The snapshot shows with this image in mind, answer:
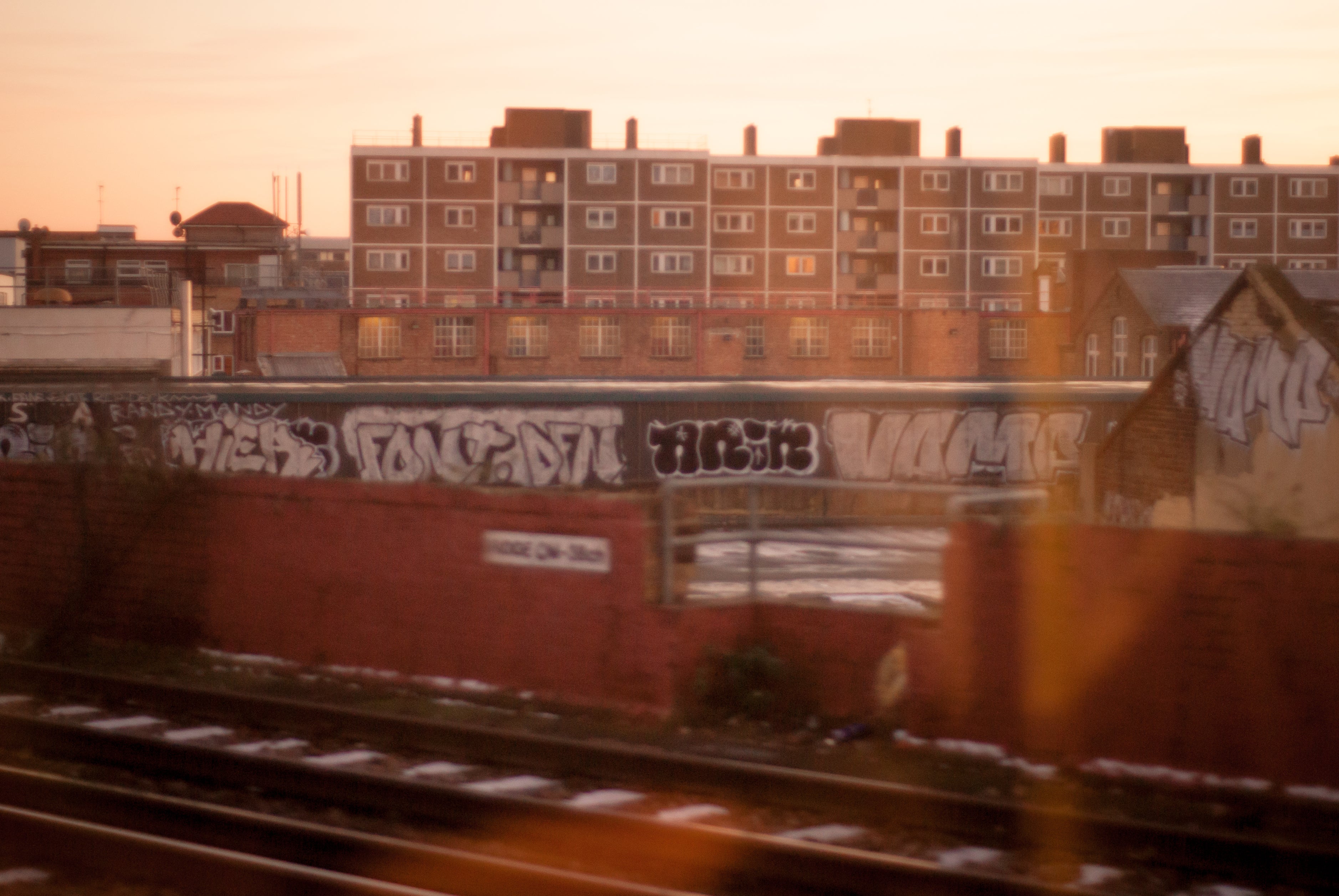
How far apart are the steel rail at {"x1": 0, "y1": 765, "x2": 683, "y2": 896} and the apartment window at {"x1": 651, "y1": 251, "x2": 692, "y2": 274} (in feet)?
235

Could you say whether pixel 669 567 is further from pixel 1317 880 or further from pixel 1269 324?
pixel 1269 324

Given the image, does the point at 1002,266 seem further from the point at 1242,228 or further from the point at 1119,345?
the point at 1119,345

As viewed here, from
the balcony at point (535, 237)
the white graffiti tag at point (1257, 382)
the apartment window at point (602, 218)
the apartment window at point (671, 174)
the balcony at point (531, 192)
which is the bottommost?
the white graffiti tag at point (1257, 382)

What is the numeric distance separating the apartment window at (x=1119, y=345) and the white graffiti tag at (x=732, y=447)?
28.7m

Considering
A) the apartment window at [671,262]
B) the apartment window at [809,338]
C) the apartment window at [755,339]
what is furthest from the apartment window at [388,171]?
the apartment window at [809,338]

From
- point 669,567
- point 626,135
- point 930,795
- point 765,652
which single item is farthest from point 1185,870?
point 626,135

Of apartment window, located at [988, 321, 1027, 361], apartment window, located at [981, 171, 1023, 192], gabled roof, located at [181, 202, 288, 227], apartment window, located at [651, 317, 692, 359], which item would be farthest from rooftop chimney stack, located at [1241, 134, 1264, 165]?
gabled roof, located at [181, 202, 288, 227]

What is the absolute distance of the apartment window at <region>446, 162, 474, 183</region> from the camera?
77.7 m

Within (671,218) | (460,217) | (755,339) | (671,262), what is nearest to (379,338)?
(755,339)

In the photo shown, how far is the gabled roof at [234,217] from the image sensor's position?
9594 centimetres

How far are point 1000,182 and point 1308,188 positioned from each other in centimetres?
2169

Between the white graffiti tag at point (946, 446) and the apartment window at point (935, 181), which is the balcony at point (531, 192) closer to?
the apartment window at point (935, 181)

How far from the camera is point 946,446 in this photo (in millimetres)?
28516

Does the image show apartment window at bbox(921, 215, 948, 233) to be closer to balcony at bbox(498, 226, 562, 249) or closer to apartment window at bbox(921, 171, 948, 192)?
apartment window at bbox(921, 171, 948, 192)
